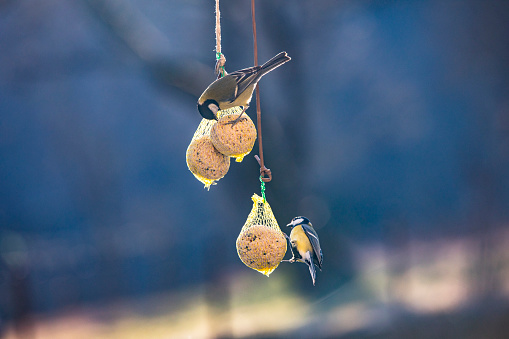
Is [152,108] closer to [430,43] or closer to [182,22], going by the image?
[182,22]

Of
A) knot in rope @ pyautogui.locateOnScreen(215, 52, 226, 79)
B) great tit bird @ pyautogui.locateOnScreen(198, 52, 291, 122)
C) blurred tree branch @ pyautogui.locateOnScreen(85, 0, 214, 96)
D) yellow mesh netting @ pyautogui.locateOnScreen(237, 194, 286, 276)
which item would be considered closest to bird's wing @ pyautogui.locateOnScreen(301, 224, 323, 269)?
yellow mesh netting @ pyautogui.locateOnScreen(237, 194, 286, 276)

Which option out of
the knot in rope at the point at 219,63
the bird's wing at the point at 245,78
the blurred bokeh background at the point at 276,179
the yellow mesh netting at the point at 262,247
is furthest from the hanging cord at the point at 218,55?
the blurred bokeh background at the point at 276,179

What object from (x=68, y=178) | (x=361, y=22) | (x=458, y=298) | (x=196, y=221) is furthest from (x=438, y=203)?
(x=68, y=178)

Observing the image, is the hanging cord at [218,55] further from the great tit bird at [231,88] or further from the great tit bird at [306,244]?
the great tit bird at [306,244]

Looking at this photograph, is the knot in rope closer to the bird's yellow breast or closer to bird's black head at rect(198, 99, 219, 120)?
bird's black head at rect(198, 99, 219, 120)

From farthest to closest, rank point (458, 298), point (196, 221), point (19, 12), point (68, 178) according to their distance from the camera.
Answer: point (196, 221)
point (68, 178)
point (458, 298)
point (19, 12)
